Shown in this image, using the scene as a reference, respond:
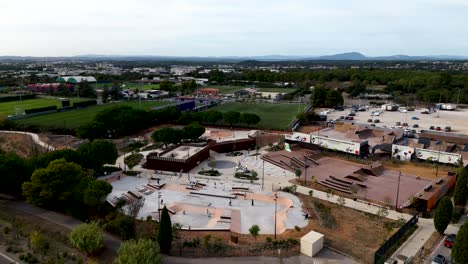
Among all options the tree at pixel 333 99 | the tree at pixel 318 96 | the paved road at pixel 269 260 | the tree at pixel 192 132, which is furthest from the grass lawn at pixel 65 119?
the tree at pixel 333 99

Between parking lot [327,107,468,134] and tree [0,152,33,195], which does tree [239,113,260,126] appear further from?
tree [0,152,33,195]

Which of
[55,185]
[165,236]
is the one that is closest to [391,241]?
[165,236]

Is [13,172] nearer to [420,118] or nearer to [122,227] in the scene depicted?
[122,227]

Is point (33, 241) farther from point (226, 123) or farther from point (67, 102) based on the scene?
point (67, 102)

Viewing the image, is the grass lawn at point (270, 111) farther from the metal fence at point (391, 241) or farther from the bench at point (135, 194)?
the metal fence at point (391, 241)

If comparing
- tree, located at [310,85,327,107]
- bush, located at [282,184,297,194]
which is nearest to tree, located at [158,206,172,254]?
bush, located at [282,184,297,194]
